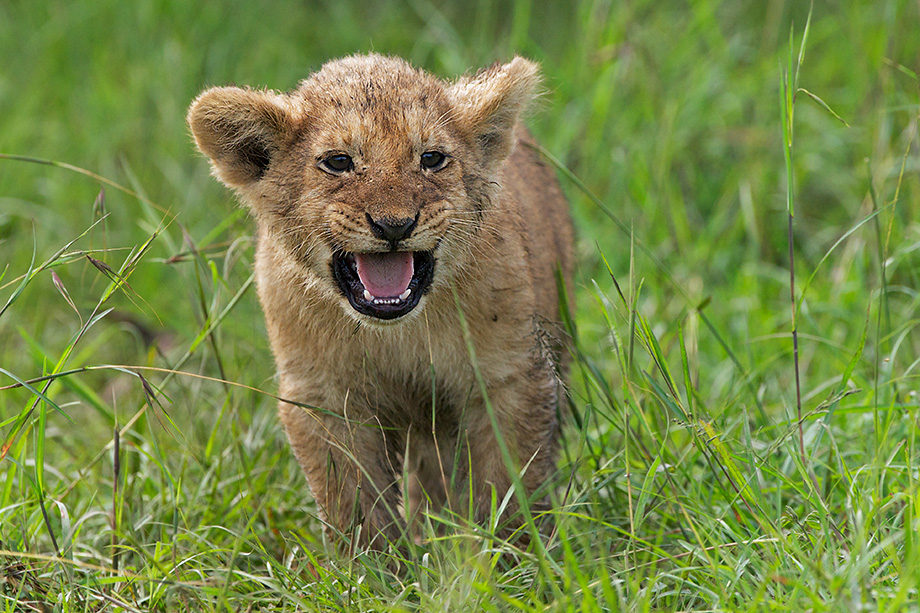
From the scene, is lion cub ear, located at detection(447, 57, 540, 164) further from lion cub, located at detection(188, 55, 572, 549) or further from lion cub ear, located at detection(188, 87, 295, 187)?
lion cub ear, located at detection(188, 87, 295, 187)

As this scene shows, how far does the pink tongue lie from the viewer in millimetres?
3562

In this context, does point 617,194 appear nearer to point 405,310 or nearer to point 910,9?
point 910,9

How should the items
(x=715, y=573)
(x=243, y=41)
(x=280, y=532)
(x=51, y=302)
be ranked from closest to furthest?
(x=715, y=573), (x=280, y=532), (x=51, y=302), (x=243, y=41)

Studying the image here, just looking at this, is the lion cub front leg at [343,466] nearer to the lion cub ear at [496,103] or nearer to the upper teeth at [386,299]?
the upper teeth at [386,299]

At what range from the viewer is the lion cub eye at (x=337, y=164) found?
3.58 metres

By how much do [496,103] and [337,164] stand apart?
0.66 metres

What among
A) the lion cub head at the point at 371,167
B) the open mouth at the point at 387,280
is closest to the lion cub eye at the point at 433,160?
the lion cub head at the point at 371,167

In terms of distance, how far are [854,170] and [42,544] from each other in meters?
5.26

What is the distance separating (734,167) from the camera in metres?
7.16

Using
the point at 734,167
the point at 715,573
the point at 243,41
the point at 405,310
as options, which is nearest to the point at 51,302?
the point at 243,41

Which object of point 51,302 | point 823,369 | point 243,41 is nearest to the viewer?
point 823,369

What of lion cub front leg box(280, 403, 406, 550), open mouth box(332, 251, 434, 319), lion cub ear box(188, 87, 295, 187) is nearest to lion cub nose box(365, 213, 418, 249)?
open mouth box(332, 251, 434, 319)

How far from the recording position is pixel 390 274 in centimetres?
358

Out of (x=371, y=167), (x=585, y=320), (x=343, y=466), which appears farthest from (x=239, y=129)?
(x=585, y=320)
